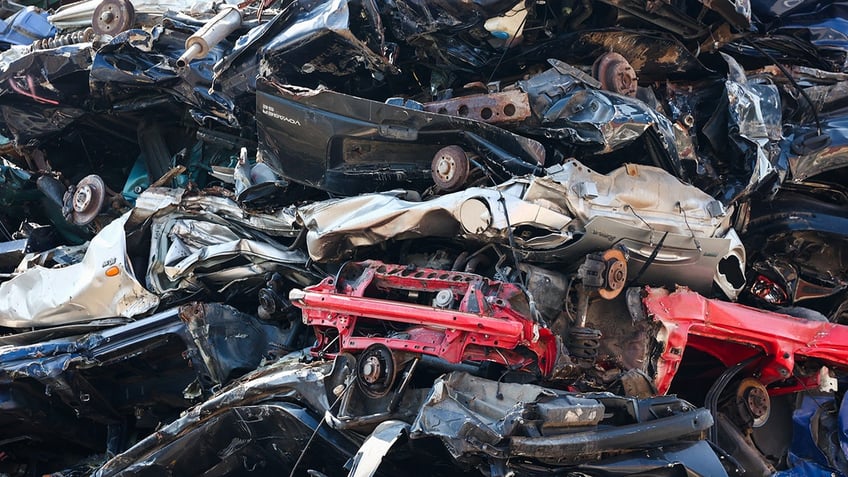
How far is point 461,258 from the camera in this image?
17.6ft

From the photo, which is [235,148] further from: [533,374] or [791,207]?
[791,207]

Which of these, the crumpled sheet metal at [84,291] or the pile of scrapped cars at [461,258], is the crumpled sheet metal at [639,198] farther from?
the crumpled sheet metal at [84,291]

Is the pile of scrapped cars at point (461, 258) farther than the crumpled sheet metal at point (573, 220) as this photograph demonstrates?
No

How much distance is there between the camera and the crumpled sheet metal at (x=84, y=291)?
6582mm

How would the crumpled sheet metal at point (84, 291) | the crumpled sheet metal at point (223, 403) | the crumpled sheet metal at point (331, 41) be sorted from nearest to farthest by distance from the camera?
the crumpled sheet metal at point (223, 403) → the crumpled sheet metal at point (331, 41) → the crumpled sheet metal at point (84, 291)

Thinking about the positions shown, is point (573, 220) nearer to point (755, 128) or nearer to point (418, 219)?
point (418, 219)

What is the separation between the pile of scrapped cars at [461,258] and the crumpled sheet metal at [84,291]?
23 millimetres

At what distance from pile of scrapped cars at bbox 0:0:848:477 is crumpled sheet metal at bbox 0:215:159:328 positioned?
2 cm

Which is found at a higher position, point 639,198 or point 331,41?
point 331,41

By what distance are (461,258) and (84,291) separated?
3191mm

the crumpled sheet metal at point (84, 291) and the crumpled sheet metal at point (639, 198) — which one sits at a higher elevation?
the crumpled sheet metal at point (639, 198)

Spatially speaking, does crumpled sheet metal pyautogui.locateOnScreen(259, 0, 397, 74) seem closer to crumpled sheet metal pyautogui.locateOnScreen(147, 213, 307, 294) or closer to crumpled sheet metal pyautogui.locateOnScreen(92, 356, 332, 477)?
crumpled sheet metal pyautogui.locateOnScreen(147, 213, 307, 294)

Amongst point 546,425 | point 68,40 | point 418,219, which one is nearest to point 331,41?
point 418,219

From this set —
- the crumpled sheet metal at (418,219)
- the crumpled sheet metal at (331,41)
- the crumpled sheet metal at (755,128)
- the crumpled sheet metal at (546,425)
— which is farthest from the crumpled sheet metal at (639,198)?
the crumpled sheet metal at (331,41)
